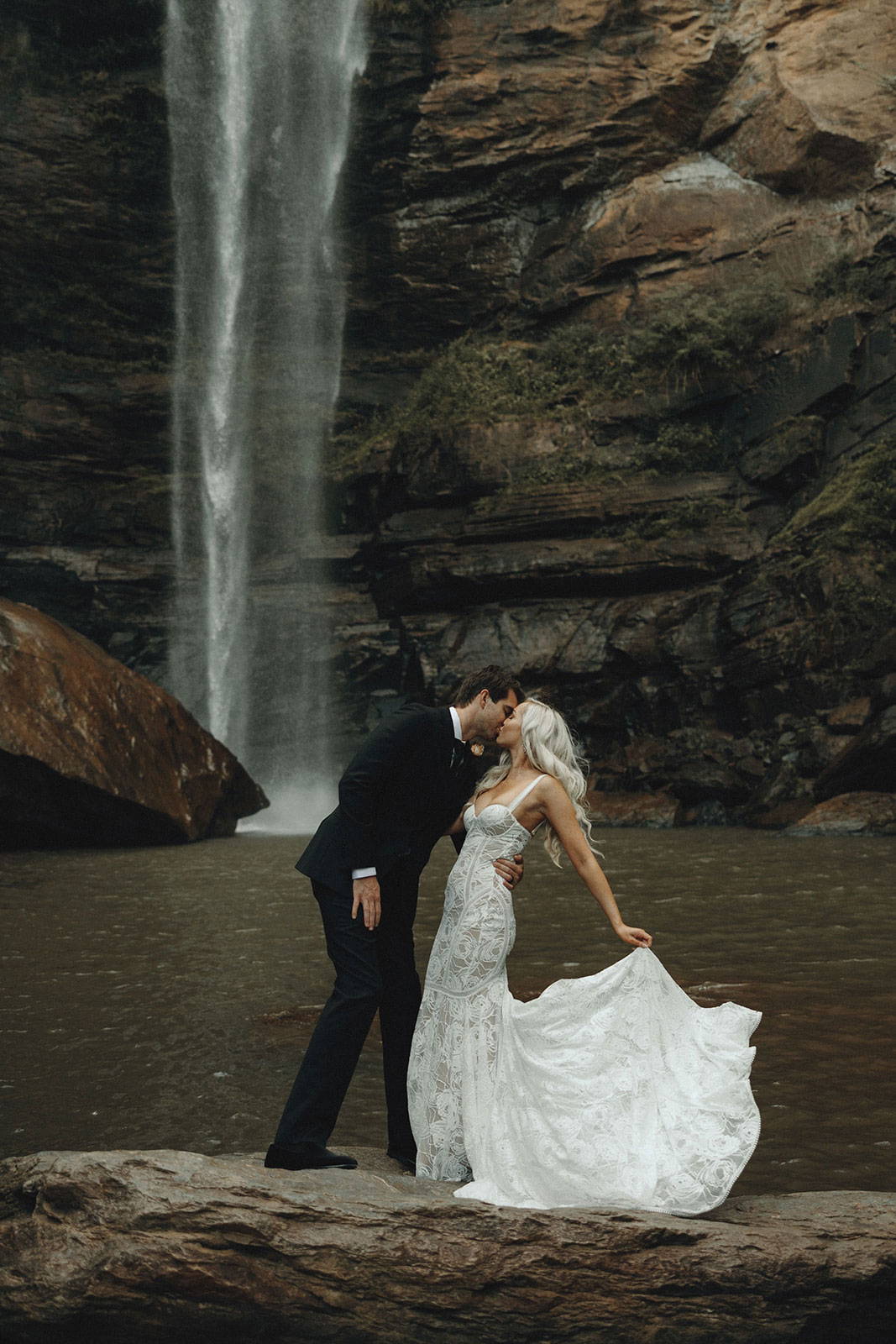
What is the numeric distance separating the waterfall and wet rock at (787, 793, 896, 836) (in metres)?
14.1

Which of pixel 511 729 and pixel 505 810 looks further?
pixel 511 729

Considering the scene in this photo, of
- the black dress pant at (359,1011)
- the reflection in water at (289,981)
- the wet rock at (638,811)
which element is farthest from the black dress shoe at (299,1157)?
the wet rock at (638,811)

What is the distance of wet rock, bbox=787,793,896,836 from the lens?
15703 millimetres

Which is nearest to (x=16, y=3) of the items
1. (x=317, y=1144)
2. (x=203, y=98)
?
(x=203, y=98)

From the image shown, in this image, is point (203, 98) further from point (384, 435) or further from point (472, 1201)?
point (472, 1201)

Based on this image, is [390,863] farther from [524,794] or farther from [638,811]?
[638,811]

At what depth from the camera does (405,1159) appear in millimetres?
4160

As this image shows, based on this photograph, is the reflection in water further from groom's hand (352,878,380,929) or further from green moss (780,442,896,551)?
green moss (780,442,896,551)

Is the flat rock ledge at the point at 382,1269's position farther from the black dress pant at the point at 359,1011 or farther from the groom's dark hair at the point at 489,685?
the groom's dark hair at the point at 489,685

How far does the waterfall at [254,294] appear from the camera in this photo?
2794 centimetres

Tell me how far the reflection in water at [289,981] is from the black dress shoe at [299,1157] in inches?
42.2

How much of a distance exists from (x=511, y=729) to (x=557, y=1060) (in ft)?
3.96

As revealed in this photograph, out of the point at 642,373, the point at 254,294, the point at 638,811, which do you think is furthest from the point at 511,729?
the point at 254,294

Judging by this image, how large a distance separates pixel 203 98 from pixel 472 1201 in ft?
101
